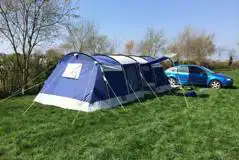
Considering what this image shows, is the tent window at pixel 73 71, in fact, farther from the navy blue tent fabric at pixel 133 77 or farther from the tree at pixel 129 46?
the tree at pixel 129 46

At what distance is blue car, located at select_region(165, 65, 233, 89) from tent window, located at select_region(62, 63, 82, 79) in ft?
23.0

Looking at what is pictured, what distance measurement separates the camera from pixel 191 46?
39250 millimetres

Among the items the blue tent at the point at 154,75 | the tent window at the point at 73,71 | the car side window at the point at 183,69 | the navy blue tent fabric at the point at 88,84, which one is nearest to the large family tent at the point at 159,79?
the blue tent at the point at 154,75

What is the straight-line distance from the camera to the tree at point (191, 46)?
38.9 m

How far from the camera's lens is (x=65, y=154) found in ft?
14.9

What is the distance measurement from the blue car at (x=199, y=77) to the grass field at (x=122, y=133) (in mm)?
5898

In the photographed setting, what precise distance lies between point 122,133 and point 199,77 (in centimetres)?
1020

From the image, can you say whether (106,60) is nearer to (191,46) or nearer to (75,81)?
(75,81)

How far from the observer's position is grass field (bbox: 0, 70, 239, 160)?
464cm

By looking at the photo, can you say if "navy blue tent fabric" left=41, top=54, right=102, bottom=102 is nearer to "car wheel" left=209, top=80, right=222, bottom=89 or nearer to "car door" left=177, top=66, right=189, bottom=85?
"car door" left=177, top=66, right=189, bottom=85

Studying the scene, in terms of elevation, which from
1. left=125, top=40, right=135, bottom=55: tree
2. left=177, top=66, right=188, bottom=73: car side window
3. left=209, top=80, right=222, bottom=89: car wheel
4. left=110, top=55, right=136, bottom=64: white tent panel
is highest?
left=110, top=55, right=136, bottom=64: white tent panel

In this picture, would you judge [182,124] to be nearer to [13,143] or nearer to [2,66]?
[13,143]

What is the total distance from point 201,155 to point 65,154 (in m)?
2.42

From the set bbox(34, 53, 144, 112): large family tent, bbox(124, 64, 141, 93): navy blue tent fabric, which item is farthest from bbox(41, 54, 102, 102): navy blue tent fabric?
bbox(124, 64, 141, 93): navy blue tent fabric
